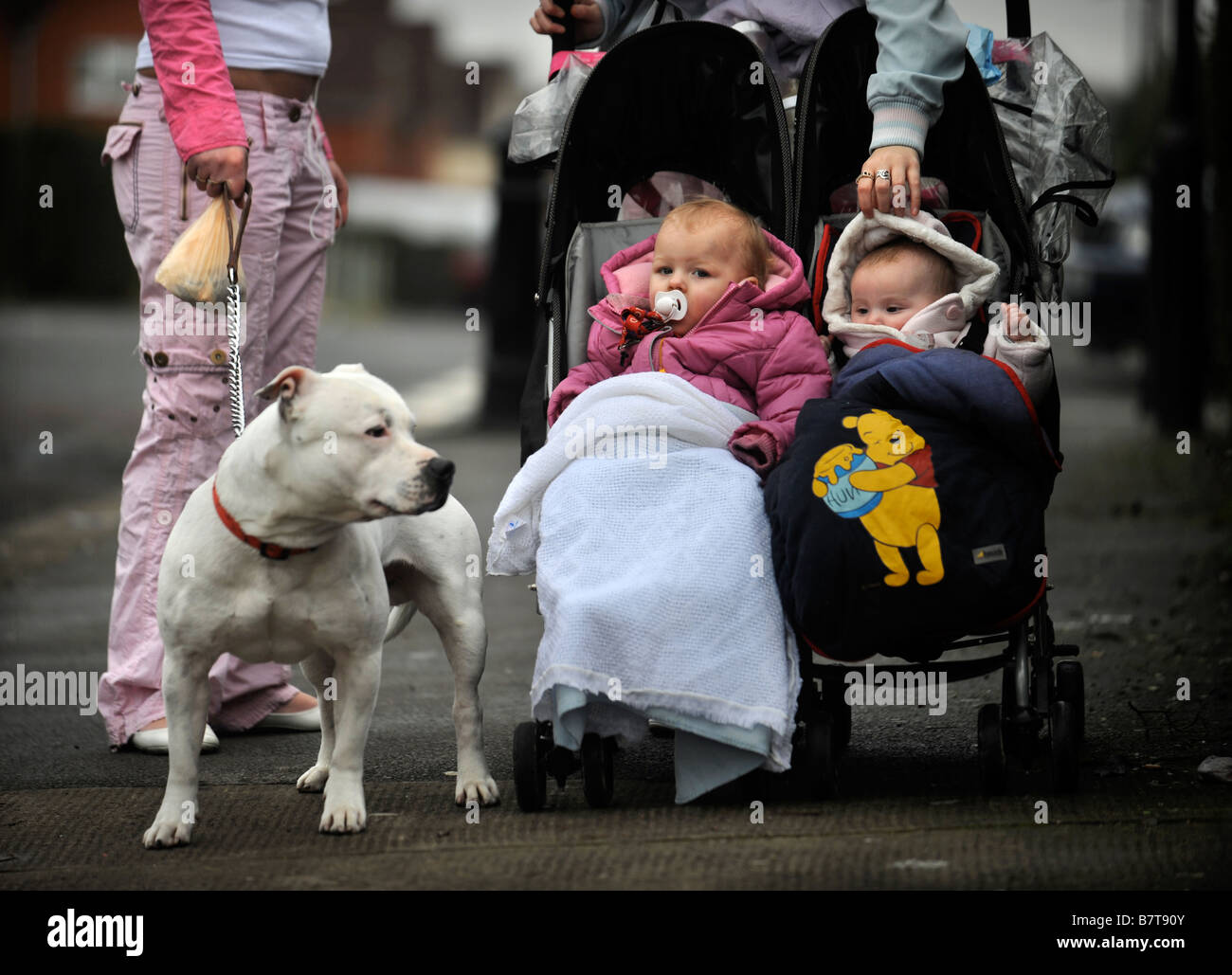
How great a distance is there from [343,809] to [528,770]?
17.4 inches

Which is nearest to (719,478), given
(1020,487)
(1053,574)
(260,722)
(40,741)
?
(1020,487)

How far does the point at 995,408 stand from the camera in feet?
12.9

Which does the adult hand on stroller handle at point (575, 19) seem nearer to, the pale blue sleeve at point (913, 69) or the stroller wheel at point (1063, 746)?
the pale blue sleeve at point (913, 69)

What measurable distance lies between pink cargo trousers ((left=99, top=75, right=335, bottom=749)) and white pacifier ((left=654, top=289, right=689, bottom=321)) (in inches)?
51.2

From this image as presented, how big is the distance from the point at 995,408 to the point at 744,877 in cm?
123

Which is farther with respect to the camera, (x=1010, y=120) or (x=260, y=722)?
(x=260, y=722)

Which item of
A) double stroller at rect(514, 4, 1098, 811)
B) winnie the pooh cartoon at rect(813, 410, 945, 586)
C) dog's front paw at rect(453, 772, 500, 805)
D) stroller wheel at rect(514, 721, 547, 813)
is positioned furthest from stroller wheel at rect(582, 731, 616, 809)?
winnie the pooh cartoon at rect(813, 410, 945, 586)

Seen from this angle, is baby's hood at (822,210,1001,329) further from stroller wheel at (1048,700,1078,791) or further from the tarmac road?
the tarmac road

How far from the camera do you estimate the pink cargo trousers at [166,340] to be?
500 cm

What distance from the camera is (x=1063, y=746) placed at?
4.07m

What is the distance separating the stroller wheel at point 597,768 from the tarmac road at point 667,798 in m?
0.04

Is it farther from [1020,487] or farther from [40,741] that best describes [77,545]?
[1020,487]

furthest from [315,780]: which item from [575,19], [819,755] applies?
[575,19]

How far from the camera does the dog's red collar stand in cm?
390
